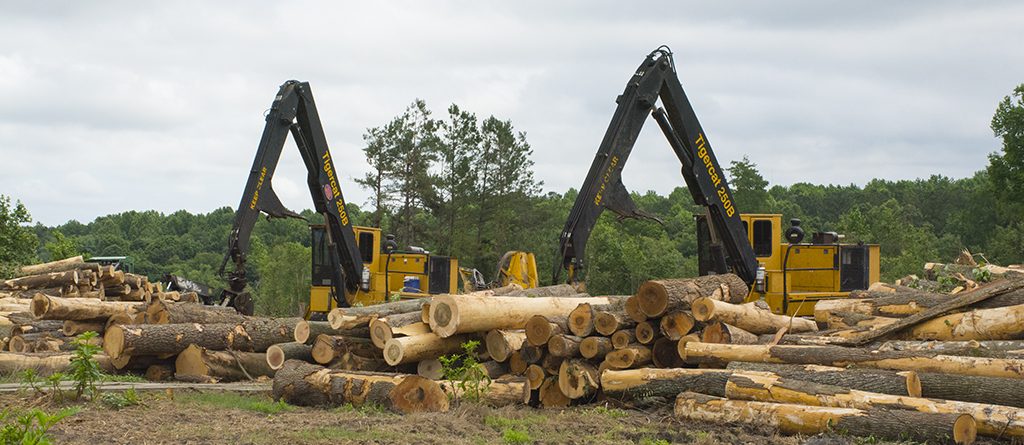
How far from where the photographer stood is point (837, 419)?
9578mm

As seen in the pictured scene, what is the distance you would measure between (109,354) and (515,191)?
40544 mm

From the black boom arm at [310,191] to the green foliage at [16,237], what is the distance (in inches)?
646

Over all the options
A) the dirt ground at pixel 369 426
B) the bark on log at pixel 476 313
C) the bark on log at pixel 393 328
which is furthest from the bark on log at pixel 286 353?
the bark on log at pixel 476 313

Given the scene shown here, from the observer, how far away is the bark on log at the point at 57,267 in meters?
26.7

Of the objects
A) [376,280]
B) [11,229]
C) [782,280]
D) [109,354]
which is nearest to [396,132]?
[11,229]

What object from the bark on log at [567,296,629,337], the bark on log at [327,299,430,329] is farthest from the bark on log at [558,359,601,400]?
the bark on log at [327,299,430,329]

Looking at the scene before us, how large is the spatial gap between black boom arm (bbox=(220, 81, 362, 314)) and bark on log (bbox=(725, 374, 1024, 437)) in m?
11.7

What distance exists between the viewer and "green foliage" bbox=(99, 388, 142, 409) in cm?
1099

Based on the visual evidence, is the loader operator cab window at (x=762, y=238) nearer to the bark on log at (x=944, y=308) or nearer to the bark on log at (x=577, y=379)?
the bark on log at (x=944, y=308)

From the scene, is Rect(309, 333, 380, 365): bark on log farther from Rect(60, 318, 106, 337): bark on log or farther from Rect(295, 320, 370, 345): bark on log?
Rect(60, 318, 106, 337): bark on log

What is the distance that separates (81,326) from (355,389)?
6.95 meters

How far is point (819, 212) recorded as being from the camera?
10150 cm

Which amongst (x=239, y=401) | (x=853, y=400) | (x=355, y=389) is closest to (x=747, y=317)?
(x=853, y=400)

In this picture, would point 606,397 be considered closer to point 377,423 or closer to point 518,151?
point 377,423
